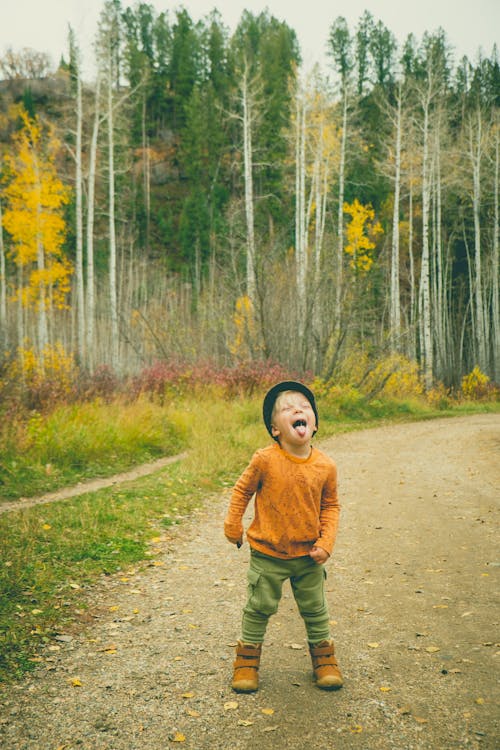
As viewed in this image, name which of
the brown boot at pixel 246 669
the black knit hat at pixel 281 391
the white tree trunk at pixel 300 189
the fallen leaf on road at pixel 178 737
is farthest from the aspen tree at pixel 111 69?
the fallen leaf on road at pixel 178 737

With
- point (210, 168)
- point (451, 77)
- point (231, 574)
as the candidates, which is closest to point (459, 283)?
point (451, 77)

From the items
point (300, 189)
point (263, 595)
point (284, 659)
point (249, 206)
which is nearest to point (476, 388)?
point (300, 189)

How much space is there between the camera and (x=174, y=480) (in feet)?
28.0

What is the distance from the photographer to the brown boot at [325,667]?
3053 millimetres

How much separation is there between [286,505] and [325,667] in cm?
89

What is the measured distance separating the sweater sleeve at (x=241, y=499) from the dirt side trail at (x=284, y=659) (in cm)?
83

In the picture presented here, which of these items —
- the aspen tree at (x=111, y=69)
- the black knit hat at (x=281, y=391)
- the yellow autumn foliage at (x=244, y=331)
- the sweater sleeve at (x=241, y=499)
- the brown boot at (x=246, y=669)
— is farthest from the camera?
the aspen tree at (x=111, y=69)

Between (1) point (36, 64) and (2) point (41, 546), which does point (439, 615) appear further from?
(1) point (36, 64)

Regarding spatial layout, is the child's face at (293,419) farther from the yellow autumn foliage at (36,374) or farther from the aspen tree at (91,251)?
the aspen tree at (91,251)

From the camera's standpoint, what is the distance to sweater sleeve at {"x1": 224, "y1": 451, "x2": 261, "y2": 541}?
3.14 m

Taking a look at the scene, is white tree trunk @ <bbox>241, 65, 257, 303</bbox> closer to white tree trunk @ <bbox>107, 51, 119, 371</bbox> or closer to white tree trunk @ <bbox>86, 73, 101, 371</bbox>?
white tree trunk @ <bbox>107, 51, 119, 371</bbox>

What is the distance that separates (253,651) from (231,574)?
1928 mm

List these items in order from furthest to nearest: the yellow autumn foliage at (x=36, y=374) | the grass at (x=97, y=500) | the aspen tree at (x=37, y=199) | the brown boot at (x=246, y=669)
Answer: the aspen tree at (x=37, y=199)
the yellow autumn foliage at (x=36, y=374)
the grass at (x=97, y=500)
the brown boot at (x=246, y=669)

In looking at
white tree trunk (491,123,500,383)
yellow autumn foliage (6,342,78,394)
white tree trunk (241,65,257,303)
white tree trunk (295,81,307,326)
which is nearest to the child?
yellow autumn foliage (6,342,78,394)
